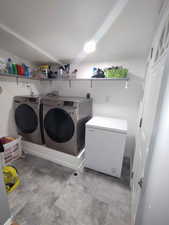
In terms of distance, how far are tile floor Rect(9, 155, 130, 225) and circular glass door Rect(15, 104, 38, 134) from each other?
720mm

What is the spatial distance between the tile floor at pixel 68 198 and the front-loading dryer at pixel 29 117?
58 centimetres

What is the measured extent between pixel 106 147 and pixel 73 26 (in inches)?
67.3

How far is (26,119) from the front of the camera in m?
2.04

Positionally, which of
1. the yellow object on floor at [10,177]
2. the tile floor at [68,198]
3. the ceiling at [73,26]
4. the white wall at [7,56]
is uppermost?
the ceiling at [73,26]

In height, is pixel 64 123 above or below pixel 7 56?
below

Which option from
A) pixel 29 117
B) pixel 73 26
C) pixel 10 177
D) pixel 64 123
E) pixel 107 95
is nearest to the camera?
pixel 73 26

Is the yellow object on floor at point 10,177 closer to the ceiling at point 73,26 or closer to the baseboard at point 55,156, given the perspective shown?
the baseboard at point 55,156

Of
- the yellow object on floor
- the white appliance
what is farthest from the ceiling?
the yellow object on floor

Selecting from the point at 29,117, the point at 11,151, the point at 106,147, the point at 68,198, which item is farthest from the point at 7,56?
the point at 68,198

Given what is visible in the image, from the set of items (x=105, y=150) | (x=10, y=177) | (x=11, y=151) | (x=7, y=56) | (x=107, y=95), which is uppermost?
(x=7, y=56)

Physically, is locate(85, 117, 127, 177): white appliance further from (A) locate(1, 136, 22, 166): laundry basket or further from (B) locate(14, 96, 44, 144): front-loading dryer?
(A) locate(1, 136, 22, 166): laundry basket

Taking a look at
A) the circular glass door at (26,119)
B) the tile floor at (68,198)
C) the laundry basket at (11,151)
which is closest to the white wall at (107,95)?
the circular glass door at (26,119)

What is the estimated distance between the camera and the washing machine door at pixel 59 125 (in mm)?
1670

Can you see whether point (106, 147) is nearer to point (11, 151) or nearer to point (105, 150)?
point (105, 150)
